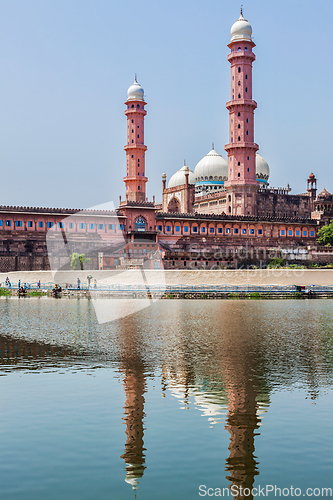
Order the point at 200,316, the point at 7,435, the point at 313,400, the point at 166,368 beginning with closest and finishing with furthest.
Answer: the point at 7,435, the point at 313,400, the point at 166,368, the point at 200,316

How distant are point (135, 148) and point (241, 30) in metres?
21.2

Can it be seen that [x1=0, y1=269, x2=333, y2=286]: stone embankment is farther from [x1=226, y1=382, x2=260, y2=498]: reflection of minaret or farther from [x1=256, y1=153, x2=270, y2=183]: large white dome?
[x1=226, y1=382, x2=260, y2=498]: reflection of minaret

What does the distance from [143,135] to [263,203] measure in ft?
72.3

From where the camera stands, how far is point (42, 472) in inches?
352

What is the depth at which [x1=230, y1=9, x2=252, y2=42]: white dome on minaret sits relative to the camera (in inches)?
2906

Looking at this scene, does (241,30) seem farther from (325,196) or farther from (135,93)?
(325,196)

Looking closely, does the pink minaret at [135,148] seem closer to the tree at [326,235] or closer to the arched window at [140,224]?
the arched window at [140,224]

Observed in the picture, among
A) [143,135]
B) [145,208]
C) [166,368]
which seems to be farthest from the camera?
[143,135]

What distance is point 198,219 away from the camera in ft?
238

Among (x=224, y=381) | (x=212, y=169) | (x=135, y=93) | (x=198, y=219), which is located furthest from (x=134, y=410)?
(x=212, y=169)

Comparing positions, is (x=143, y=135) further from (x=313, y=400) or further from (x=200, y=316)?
(x=313, y=400)

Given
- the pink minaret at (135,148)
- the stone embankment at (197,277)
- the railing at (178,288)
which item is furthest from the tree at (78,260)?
the pink minaret at (135,148)

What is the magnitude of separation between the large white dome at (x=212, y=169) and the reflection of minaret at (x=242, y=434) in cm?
7772

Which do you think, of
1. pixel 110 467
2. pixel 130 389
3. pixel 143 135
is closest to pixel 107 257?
pixel 143 135
